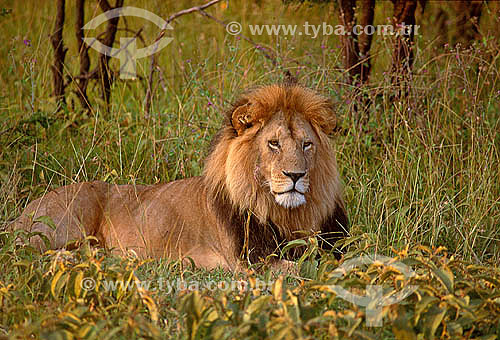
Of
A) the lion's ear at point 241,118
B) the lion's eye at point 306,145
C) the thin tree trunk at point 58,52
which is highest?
the thin tree trunk at point 58,52

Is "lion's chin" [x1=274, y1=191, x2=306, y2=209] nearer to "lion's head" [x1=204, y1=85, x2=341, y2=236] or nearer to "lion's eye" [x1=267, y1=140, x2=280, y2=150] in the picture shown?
"lion's head" [x1=204, y1=85, x2=341, y2=236]

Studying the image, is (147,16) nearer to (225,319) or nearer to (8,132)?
(8,132)

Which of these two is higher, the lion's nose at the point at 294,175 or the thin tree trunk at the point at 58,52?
the thin tree trunk at the point at 58,52

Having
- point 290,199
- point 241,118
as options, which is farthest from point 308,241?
point 241,118

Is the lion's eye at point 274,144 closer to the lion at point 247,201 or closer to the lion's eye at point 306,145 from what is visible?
the lion at point 247,201

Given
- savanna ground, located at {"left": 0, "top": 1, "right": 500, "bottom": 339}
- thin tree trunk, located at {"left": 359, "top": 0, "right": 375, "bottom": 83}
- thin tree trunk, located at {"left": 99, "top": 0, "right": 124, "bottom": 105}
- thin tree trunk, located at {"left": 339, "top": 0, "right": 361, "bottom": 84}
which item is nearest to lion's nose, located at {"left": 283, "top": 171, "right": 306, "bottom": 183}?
savanna ground, located at {"left": 0, "top": 1, "right": 500, "bottom": 339}

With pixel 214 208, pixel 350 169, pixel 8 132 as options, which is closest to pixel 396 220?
pixel 350 169

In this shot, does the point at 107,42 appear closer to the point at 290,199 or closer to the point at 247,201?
the point at 247,201

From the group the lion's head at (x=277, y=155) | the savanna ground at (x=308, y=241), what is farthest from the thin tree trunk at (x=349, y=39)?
the lion's head at (x=277, y=155)

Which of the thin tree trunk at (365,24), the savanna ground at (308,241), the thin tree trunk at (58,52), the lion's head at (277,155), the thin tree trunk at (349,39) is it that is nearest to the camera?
the savanna ground at (308,241)

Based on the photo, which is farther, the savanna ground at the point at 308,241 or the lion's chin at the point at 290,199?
the lion's chin at the point at 290,199

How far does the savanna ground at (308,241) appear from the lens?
2.68 meters

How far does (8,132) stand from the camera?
5.45 meters

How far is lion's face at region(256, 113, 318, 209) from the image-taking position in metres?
3.66
